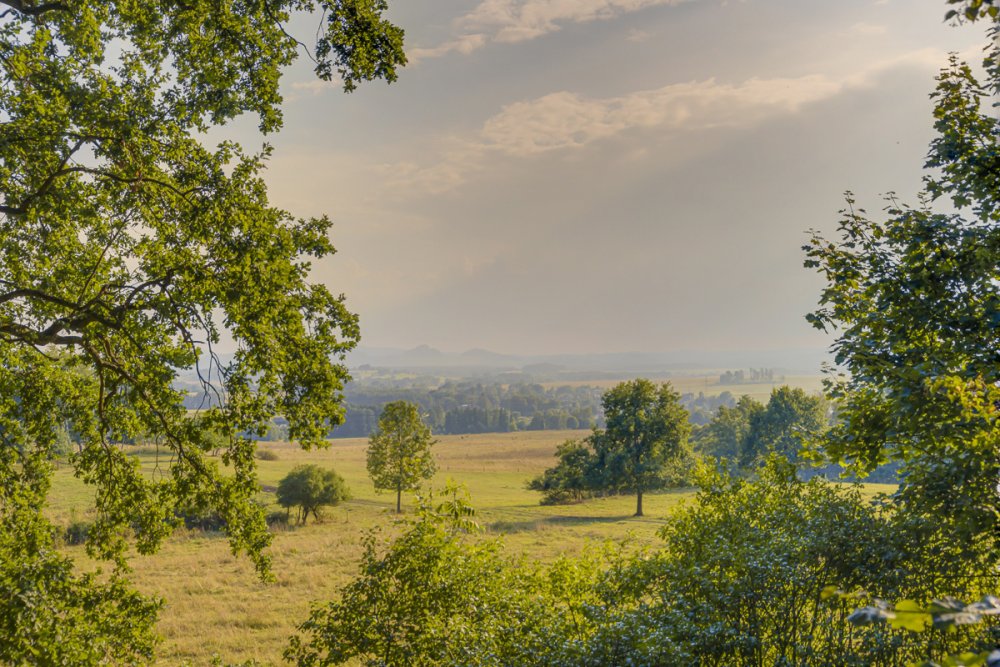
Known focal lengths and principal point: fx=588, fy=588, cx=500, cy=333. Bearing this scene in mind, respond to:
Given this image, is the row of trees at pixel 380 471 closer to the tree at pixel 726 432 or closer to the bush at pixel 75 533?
the bush at pixel 75 533

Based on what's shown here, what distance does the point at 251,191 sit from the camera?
1133 centimetres

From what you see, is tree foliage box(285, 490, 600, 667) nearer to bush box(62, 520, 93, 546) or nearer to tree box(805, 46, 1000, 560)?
tree box(805, 46, 1000, 560)

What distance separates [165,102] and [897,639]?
1595 centimetres

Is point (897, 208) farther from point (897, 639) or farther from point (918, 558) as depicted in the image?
point (897, 639)

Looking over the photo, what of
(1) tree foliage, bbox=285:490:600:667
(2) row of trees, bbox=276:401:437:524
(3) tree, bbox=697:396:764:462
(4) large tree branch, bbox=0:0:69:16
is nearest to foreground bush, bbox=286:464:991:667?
(1) tree foliage, bbox=285:490:600:667

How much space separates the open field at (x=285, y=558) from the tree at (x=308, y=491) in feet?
6.29

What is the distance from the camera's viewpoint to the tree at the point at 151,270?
10.1 metres

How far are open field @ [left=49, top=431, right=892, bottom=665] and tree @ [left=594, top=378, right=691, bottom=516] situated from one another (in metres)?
4.04

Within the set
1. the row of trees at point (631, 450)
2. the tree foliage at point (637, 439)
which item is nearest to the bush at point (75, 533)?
the row of trees at point (631, 450)

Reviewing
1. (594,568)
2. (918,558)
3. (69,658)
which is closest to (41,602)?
(69,658)

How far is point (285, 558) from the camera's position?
1543 inches

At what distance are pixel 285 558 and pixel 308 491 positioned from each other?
46.6ft

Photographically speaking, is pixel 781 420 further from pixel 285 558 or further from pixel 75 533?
pixel 75 533

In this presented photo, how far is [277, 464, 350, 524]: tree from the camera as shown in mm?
53219
